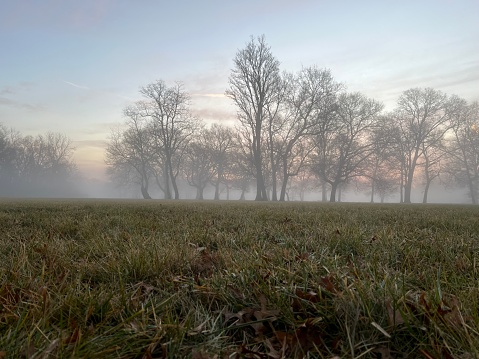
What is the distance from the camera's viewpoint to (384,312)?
1462 millimetres

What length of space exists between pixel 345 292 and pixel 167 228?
3326 millimetres

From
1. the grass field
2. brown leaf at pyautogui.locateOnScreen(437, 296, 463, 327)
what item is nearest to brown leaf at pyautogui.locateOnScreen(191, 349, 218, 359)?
the grass field

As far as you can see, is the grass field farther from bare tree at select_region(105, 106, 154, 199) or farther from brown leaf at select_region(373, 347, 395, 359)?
bare tree at select_region(105, 106, 154, 199)

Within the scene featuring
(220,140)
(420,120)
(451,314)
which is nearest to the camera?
(451,314)

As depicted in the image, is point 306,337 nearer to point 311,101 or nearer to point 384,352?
point 384,352

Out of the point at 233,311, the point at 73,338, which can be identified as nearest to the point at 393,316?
the point at 233,311

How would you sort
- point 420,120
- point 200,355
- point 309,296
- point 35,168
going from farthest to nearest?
point 35,168
point 420,120
point 309,296
point 200,355

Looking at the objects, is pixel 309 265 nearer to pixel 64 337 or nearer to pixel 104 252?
pixel 64 337

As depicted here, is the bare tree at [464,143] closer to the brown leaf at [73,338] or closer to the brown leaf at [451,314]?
the brown leaf at [451,314]

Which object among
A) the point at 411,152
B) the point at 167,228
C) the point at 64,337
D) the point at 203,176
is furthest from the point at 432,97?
the point at 64,337

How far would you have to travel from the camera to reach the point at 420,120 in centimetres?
4081

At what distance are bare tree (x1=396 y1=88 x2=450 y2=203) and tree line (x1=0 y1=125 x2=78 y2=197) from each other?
7375cm

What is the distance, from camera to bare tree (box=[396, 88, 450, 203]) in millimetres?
40062

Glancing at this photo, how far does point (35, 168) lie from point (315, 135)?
7070 cm
